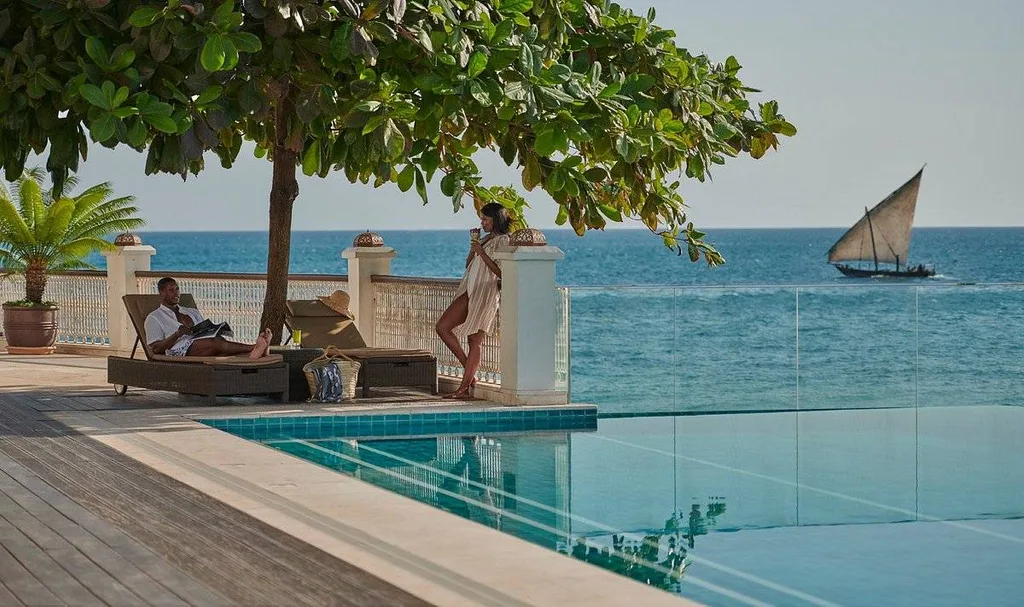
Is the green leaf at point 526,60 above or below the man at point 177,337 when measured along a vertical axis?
above

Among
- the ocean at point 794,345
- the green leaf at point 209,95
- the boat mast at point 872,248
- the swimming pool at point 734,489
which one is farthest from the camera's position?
the boat mast at point 872,248

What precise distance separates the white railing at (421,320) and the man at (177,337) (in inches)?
62.8

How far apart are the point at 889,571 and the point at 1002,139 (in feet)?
198

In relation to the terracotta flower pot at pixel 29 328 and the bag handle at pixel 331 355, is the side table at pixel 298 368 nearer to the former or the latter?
the bag handle at pixel 331 355

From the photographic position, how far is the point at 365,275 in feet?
44.8

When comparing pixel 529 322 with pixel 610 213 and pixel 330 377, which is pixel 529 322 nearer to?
pixel 610 213

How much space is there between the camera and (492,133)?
1151 cm

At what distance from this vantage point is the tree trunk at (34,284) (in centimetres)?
1739

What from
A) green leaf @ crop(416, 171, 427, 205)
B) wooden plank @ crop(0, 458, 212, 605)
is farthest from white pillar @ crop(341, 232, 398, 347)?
wooden plank @ crop(0, 458, 212, 605)

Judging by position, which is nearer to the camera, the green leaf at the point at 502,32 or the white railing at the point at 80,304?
the green leaf at the point at 502,32

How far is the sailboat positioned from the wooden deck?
174ft

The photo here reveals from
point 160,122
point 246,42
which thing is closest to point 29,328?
point 160,122

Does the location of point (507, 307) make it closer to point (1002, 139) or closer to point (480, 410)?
point (480, 410)

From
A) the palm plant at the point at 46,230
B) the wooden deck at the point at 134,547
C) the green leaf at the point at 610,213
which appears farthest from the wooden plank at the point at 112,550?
the palm plant at the point at 46,230
